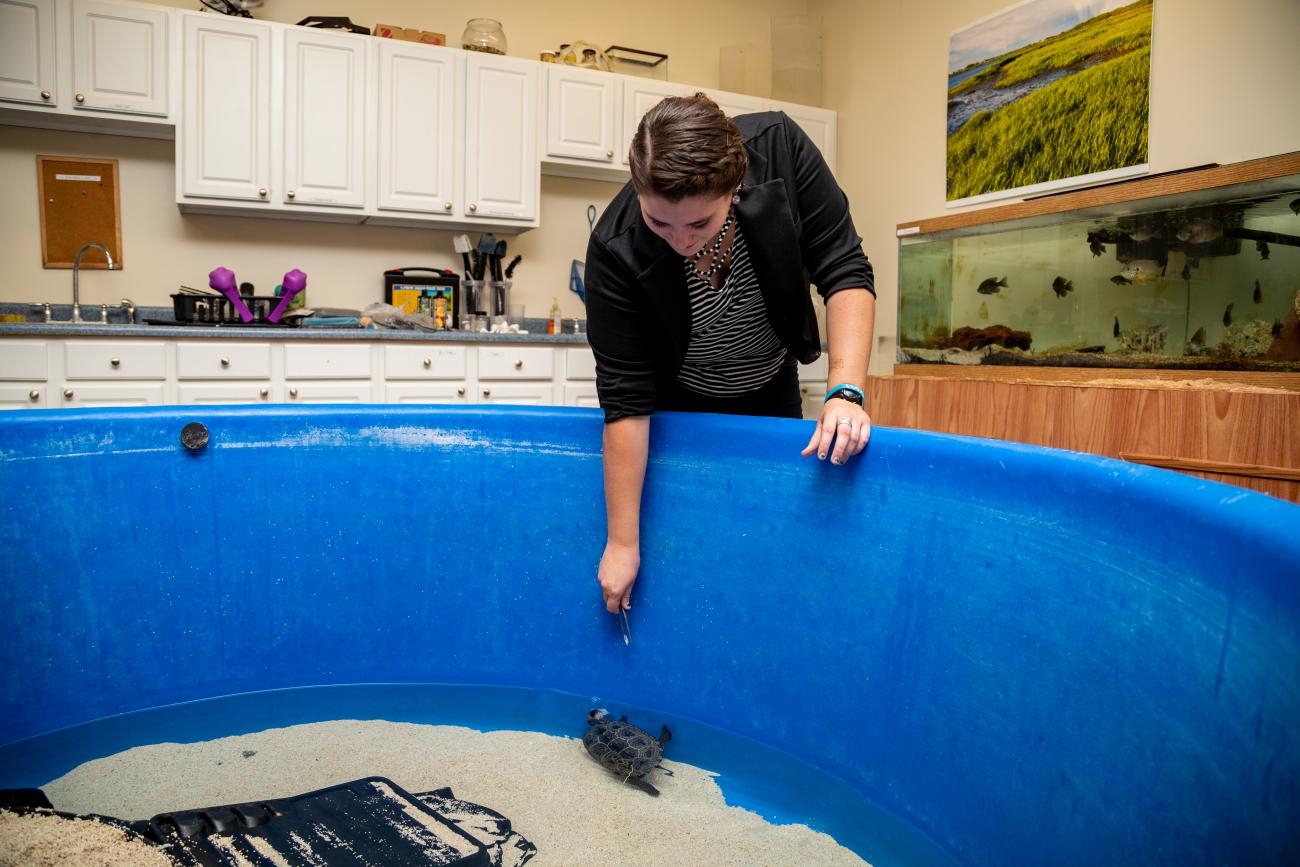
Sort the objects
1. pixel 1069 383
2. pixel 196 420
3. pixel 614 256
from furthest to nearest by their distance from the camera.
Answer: pixel 1069 383 < pixel 196 420 < pixel 614 256

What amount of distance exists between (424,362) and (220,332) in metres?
0.70

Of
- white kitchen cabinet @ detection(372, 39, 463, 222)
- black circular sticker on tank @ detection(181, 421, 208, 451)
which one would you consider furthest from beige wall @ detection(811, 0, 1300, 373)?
black circular sticker on tank @ detection(181, 421, 208, 451)

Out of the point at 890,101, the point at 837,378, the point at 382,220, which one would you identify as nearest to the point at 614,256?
the point at 837,378

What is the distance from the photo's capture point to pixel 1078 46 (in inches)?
125

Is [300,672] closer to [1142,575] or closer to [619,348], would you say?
[619,348]

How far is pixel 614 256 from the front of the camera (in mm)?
1126

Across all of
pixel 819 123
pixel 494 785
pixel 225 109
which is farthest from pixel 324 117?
pixel 494 785

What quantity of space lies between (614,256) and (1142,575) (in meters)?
0.71

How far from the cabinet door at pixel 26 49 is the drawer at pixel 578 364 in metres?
2.07

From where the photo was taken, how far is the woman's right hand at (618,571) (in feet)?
4.24

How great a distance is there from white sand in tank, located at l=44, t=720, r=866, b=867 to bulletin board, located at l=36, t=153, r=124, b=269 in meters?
2.83

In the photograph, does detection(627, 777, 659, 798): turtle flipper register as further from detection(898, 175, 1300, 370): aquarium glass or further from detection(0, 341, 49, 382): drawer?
detection(0, 341, 49, 382): drawer

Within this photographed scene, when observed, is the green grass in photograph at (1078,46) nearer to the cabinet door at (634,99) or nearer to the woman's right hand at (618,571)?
the cabinet door at (634,99)

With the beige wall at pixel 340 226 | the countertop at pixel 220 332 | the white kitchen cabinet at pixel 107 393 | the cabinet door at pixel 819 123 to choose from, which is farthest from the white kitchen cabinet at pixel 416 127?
the cabinet door at pixel 819 123
